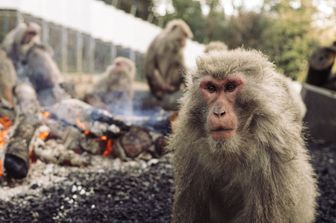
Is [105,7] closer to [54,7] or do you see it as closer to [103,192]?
[54,7]


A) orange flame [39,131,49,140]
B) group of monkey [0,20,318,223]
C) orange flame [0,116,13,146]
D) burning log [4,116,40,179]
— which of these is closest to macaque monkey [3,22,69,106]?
orange flame [39,131,49,140]

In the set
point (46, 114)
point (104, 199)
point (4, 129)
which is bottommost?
point (104, 199)

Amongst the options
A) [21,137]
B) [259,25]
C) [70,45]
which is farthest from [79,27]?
[259,25]

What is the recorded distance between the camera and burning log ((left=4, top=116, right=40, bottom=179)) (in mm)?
4621

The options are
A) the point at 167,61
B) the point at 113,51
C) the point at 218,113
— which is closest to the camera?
the point at 218,113

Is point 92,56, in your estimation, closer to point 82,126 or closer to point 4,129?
point 82,126

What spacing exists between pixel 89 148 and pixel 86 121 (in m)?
0.37

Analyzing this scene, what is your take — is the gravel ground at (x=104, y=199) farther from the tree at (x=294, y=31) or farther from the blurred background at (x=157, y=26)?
the tree at (x=294, y=31)

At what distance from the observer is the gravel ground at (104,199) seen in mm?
4289

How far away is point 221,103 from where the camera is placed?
2.73 m

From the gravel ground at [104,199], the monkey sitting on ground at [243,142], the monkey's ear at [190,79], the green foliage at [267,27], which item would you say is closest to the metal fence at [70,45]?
the green foliage at [267,27]

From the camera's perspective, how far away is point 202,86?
2865 millimetres

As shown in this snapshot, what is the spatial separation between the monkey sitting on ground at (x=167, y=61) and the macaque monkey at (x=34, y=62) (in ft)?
8.10

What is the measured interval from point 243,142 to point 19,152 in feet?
8.70
